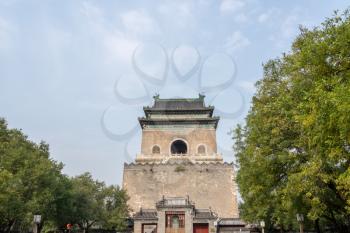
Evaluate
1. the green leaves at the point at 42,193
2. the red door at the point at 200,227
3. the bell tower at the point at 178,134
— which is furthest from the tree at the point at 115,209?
the bell tower at the point at 178,134

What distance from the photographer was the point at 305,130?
13.6 m

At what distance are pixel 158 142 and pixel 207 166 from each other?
27.0 ft

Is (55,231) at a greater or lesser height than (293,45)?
lesser

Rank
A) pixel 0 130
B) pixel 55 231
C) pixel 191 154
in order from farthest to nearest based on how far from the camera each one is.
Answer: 1. pixel 191 154
2. pixel 55 231
3. pixel 0 130

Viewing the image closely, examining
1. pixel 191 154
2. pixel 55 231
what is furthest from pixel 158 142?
pixel 55 231

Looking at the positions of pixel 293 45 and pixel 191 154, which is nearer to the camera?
pixel 293 45

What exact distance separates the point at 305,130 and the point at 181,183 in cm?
3072

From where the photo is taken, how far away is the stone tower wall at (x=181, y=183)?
4184 cm

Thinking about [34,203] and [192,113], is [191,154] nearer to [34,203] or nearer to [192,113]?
[192,113]

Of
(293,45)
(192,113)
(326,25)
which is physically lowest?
(326,25)

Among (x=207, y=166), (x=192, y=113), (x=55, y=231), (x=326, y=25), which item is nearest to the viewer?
(x=326, y=25)

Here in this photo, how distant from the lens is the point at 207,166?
144 feet

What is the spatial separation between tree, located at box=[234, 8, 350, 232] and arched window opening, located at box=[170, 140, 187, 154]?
28.2 m

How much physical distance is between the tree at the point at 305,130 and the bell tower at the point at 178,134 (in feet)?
86.7
